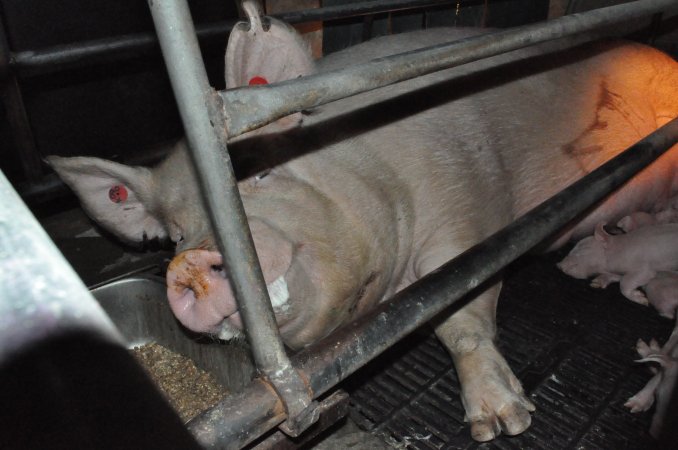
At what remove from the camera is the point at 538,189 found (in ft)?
9.37

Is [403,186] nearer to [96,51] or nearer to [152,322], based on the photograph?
[152,322]

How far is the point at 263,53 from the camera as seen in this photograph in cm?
151

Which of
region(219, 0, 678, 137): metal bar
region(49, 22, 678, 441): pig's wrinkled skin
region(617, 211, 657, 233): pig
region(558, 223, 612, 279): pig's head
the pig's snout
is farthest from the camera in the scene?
region(617, 211, 657, 233): pig

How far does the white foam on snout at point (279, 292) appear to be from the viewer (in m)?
1.71

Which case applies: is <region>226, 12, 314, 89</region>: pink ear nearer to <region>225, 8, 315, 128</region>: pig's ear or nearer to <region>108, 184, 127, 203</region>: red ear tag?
<region>225, 8, 315, 128</region>: pig's ear

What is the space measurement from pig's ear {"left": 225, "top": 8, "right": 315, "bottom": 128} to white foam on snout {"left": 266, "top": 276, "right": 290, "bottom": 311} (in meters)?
0.54

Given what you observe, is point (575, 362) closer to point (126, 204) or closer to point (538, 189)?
point (538, 189)

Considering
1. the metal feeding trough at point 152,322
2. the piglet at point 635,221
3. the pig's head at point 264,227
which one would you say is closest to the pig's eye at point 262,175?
the pig's head at point 264,227

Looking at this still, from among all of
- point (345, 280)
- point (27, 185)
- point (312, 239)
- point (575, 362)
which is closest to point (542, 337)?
point (575, 362)

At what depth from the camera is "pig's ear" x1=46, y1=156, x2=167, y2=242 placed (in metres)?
2.12

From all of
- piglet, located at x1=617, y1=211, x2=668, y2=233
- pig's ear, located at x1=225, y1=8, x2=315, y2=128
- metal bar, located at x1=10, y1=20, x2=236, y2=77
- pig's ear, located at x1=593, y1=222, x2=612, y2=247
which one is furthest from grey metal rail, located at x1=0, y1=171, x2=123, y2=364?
piglet, located at x1=617, y1=211, x2=668, y2=233

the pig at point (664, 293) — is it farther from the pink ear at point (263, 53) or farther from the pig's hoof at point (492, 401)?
the pink ear at point (263, 53)

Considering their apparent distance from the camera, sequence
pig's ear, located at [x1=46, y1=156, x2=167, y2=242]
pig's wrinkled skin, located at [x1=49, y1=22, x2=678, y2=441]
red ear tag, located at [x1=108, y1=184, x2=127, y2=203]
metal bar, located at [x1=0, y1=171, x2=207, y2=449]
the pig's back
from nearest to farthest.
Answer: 1. metal bar, located at [x1=0, y1=171, x2=207, y2=449]
2. pig's wrinkled skin, located at [x1=49, y1=22, x2=678, y2=441]
3. pig's ear, located at [x1=46, y1=156, x2=167, y2=242]
4. red ear tag, located at [x1=108, y1=184, x2=127, y2=203]
5. the pig's back

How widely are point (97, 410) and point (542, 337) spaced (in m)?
2.29
